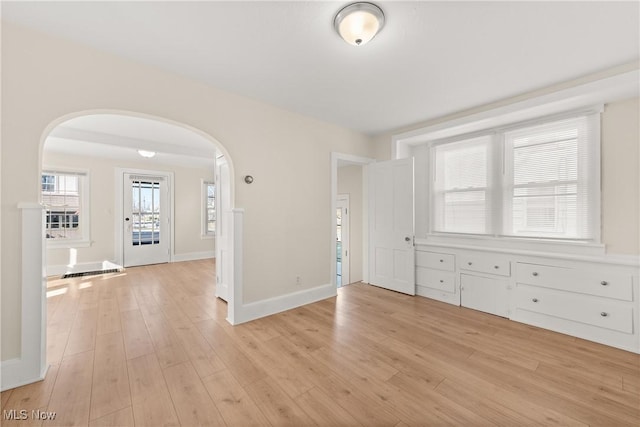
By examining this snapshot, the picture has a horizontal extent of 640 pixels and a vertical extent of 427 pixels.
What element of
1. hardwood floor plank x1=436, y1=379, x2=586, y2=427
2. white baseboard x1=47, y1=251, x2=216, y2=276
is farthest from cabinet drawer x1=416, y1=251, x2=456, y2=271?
white baseboard x1=47, y1=251, x2=216, y2=276

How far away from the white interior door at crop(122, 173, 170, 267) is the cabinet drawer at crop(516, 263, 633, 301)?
24.5 ft

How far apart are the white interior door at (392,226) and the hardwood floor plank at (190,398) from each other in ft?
10.4

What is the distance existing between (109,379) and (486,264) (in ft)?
13.7

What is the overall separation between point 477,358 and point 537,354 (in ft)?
1.99

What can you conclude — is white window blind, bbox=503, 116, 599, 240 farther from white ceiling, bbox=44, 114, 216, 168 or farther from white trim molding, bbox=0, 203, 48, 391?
white trim molding, bbox=0, 203, 48, 391

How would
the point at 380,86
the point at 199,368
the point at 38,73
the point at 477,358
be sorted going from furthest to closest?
1. the point at 380,86
2. the point at 477,358
3. the point at 199,368
4. the point at 38,73

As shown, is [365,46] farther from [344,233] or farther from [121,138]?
[121,138]

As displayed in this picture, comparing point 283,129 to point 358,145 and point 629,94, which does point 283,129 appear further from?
point 629,94

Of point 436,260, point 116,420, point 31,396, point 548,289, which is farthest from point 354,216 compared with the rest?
point 31,396

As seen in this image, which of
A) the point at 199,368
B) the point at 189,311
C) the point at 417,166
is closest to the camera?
the point at 199,368

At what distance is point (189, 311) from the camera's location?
3295 mm

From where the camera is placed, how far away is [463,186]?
3.85m

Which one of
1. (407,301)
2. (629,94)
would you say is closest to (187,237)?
(407,301)

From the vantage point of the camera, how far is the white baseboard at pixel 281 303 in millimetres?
3000
